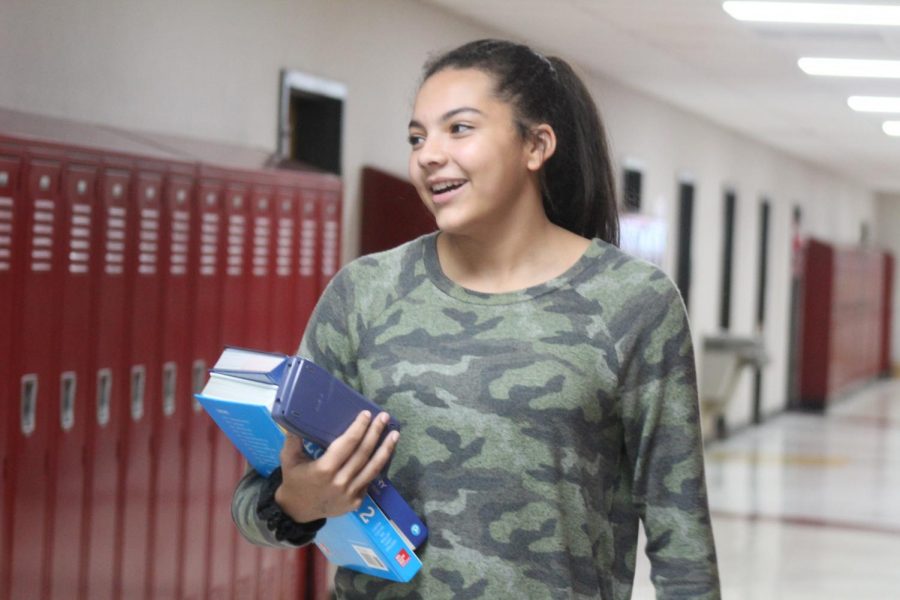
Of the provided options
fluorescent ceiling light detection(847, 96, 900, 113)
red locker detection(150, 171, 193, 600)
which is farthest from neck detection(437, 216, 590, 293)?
fluorescent ceiling light detection(847, 96, 900, 113)

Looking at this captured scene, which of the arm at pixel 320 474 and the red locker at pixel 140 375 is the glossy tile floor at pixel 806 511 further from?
the arm at pixel 320 474

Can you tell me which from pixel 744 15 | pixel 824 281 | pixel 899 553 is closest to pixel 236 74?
pixel 744 15

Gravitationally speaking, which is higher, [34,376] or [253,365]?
[253,365]

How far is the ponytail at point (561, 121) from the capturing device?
182 cm

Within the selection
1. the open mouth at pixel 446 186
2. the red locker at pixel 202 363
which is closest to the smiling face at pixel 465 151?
the open mouth at pixel 446 186

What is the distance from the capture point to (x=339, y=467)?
63.6 inches

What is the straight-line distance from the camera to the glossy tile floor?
7.25 meters

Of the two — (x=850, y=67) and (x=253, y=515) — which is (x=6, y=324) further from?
(x=850, y=67)

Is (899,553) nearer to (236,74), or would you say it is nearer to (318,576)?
(318,576)

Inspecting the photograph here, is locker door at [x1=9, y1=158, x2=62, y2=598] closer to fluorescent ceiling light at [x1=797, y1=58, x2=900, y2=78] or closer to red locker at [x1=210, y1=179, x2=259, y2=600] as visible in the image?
red locker at [x1=210, y1=179, x2=259, y2=600]

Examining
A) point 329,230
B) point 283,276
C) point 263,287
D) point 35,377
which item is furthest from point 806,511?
point 35,377

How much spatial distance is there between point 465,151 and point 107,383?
2.40 meters

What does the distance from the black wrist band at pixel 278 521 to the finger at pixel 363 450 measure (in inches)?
5.6

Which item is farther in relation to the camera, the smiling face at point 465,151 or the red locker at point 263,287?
the red locker at point 263,287
